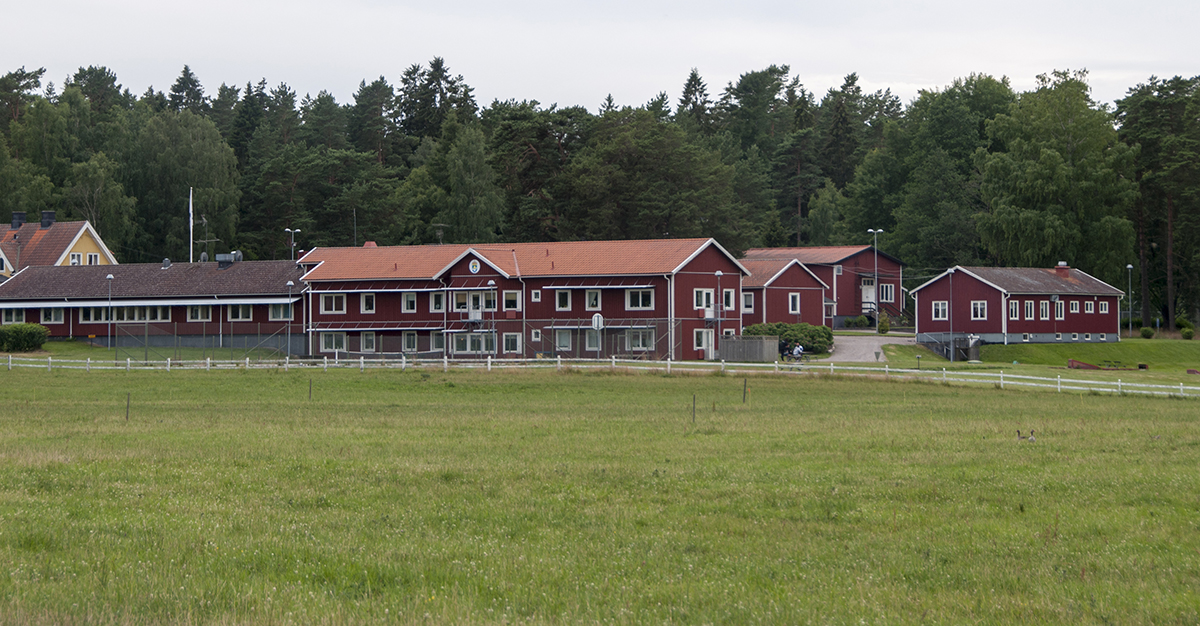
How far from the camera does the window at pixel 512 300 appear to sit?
66375 millimetres

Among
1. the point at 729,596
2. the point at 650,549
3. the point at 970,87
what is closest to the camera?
the point at 729,596

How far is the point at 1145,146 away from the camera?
93.6 meters

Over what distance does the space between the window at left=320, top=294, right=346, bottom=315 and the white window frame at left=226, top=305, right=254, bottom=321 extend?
6043 mm

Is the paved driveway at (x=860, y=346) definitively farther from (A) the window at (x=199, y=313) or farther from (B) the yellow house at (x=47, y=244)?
(B) the yellow house at (x=47, y=244)

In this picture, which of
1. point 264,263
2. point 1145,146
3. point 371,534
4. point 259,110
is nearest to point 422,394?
point 371,534

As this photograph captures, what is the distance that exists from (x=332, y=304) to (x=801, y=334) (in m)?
29.9

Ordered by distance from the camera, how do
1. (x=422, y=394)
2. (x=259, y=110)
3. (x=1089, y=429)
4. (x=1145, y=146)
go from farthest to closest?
1. (x=259, y=110)
2. (x=1145, y=146)
3. (x=422, y=394)
4. (x=1089, y=429)

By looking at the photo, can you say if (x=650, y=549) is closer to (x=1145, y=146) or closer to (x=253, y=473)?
(x=253, y=473)

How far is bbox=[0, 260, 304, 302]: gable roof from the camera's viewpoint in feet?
239

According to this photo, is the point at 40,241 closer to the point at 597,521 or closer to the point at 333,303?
the point at 333,303

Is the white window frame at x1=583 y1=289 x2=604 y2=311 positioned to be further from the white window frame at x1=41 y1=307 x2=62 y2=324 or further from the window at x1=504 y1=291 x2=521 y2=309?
the white window frame at x1=41 y1=307 x2=62 y2=324

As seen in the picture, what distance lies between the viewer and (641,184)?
90.3m

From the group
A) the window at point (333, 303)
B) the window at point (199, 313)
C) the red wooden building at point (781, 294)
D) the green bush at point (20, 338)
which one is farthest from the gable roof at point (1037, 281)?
the green bush at point (20, 338)

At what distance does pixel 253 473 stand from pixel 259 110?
11971cm
